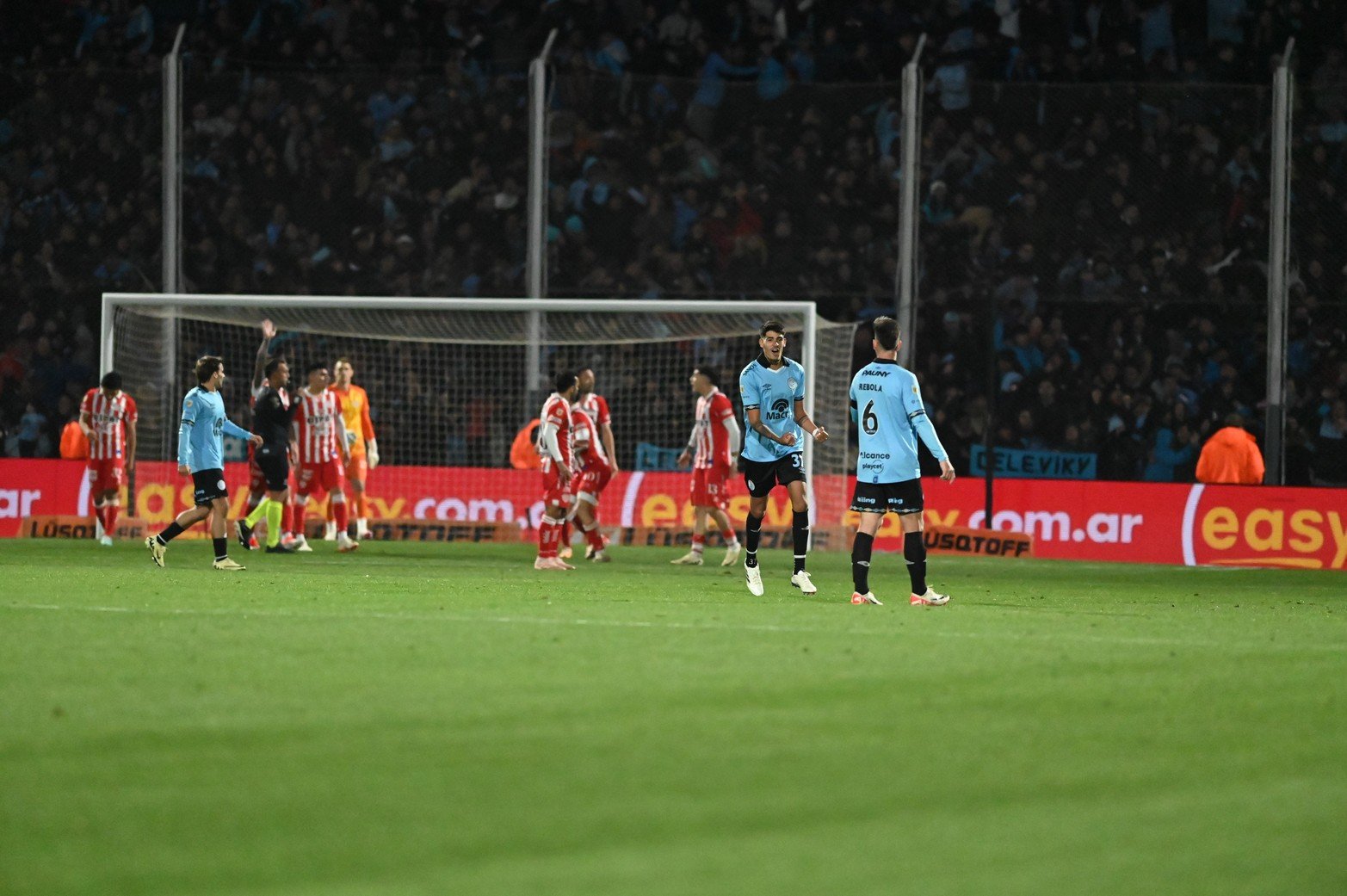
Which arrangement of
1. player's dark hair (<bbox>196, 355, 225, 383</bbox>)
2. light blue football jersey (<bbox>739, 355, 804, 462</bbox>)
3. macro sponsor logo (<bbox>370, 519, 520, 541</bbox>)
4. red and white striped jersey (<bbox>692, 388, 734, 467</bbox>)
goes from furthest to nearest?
macro sponsor logo (<bbox>370, 519, 520, 541</bbox>) → red and white striped jersey (<bbox>692, 388, 734, 467</bbox>) → player's dark hair (<bbox>196, 355, 225, 383</bbox>) → light blue football jersey (<bbox>739, 355, 804, 462</bbox>)

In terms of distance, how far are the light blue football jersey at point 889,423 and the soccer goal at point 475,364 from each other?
25.4 ft

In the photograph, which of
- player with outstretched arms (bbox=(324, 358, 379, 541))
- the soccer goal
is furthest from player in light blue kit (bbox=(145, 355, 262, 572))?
the soccer goal

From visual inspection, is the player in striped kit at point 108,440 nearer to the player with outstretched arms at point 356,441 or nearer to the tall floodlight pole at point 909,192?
the player with outstretched arms at point 356,441

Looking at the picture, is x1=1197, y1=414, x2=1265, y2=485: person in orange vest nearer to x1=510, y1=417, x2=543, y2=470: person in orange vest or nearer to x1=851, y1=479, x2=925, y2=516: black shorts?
x1=510, y1=417, x2=543, y2=470: person in orange vest

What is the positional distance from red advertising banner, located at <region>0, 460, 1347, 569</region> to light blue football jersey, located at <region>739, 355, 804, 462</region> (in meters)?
7.39

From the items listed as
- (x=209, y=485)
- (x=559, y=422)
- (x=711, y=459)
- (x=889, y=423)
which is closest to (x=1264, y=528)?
(x=711, y=459)

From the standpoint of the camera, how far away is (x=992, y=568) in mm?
18516

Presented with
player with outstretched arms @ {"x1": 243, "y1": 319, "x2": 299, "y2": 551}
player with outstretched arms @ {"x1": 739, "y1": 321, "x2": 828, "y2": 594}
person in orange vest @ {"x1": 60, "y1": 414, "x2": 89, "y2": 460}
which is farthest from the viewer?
person in orange vest @ {"x1": 60, "y1": 414, "x2": 89, "y2": 460}

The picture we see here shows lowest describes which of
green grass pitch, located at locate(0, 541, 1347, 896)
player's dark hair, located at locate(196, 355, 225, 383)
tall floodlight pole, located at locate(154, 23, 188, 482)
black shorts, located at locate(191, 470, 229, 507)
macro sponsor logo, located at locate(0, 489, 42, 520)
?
green grass pitch, located at locate(0, 541, 1347, 896)

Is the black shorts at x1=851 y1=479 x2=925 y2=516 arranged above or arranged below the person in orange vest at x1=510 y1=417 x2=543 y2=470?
below

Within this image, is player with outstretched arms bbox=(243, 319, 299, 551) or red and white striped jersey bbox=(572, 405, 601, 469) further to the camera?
player with outstretched arms bbox=(243, 319, 299, 551)

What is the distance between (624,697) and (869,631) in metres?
3.15

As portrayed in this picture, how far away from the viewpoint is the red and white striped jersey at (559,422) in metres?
16.0

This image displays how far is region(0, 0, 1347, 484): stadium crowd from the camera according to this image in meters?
22.7
